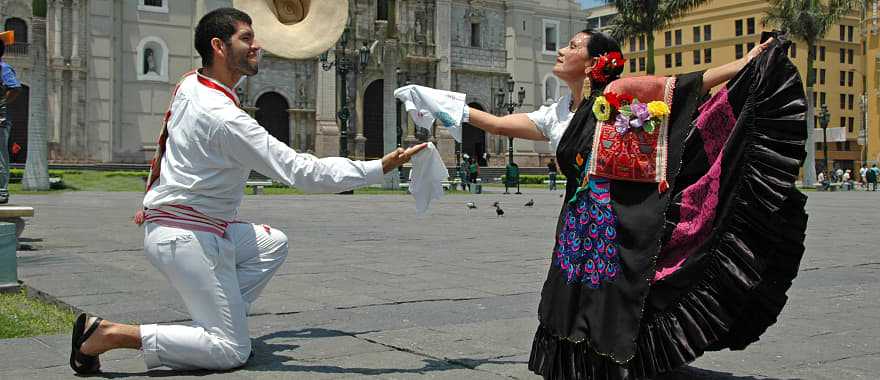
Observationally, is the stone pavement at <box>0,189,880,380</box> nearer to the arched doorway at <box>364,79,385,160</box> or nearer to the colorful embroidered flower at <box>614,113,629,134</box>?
the colorful embroidered flower at <box>614,113,629,134</box>

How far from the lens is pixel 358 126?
44.7 m

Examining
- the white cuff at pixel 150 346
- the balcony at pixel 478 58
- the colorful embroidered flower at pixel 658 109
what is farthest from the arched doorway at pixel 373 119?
the colorful embroidered flower at pixel 658 109

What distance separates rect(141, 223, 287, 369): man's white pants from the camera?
371cm

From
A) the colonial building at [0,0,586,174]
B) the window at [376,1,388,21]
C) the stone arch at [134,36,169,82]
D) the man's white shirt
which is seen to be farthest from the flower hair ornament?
the window at [376,1,388,21]

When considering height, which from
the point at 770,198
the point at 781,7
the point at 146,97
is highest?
the point at 781,7

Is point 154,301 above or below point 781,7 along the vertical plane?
below

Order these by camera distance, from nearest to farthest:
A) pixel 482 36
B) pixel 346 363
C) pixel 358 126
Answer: pixel 346 363, pixel 358 126, pixel 482 36

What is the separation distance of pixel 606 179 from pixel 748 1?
70148 mm

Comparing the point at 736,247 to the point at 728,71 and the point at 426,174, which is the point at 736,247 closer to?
the point at 728,71

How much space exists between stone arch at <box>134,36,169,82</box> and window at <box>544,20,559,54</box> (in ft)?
72.1

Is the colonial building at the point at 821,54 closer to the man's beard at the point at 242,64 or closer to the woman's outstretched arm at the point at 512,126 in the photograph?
the woman's outstretched arm at the point at 512,126

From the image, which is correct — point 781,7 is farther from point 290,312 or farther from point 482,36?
point 290,312

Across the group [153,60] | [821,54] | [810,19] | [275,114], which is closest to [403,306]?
[153,60]

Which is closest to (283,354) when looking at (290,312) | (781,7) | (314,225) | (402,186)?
(290,312)
